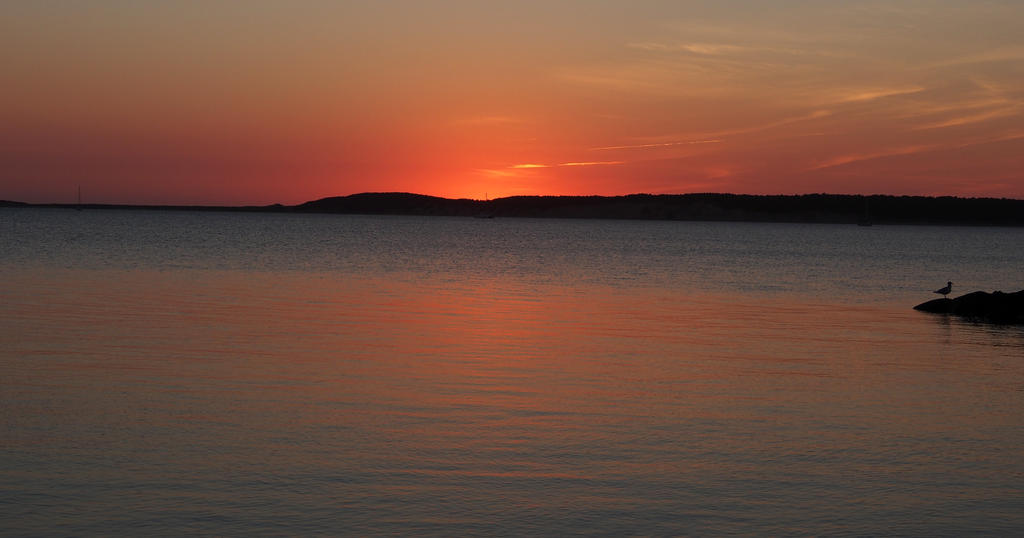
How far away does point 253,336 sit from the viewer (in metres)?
21.6

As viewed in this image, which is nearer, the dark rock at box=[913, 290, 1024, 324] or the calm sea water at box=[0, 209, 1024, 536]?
the calm sea water at box=[0, 209, 1024, 536]

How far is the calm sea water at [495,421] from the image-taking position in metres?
9.52

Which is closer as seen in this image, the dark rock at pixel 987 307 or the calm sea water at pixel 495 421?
the calm sea water at pixel 495 421

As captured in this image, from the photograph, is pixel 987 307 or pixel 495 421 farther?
pixel 987 307

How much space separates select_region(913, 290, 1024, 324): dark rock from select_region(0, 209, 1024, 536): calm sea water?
9.85 ft

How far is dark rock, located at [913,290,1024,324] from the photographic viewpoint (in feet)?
103

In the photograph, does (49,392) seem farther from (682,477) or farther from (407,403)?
(682,477)

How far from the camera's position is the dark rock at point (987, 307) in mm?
31531

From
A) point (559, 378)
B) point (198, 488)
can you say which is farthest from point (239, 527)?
point (559, 378)

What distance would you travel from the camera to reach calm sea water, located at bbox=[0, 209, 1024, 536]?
375 inches

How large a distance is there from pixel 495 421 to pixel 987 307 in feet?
82.4

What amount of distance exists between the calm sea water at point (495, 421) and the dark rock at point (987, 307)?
3.00 m

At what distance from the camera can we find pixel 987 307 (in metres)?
32.6

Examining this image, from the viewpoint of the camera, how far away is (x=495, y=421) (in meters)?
13.3
